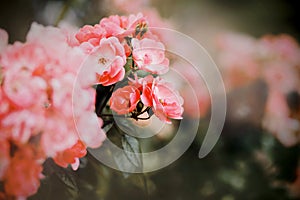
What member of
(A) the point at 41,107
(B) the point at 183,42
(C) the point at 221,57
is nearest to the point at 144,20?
(B) the point at 183,42

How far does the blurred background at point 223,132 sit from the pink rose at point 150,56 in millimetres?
81

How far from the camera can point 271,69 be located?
45.1 inches

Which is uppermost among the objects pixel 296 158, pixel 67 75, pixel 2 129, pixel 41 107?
pixel 296 158

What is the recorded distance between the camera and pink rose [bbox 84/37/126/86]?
3.56 feet

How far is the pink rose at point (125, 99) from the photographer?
1.08m

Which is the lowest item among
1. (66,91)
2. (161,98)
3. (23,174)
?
(23,174)

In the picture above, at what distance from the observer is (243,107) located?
1.12 meters

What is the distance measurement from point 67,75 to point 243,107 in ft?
1.66

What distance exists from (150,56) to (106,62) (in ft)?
0.41

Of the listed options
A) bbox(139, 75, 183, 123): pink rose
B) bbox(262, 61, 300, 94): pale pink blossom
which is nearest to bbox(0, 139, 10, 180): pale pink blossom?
bbox(139, 75, 183, 123): pink rose

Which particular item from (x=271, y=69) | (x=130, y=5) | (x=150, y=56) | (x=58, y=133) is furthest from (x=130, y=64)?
(x=271, y=69)

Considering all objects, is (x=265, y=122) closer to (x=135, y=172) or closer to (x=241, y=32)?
(x=241, y=32)

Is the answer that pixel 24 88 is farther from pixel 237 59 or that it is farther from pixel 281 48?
pixel 281 48

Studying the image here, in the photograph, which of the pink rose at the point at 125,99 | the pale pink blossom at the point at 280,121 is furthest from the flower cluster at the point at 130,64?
the pale pink blossom at the point at 280,121
